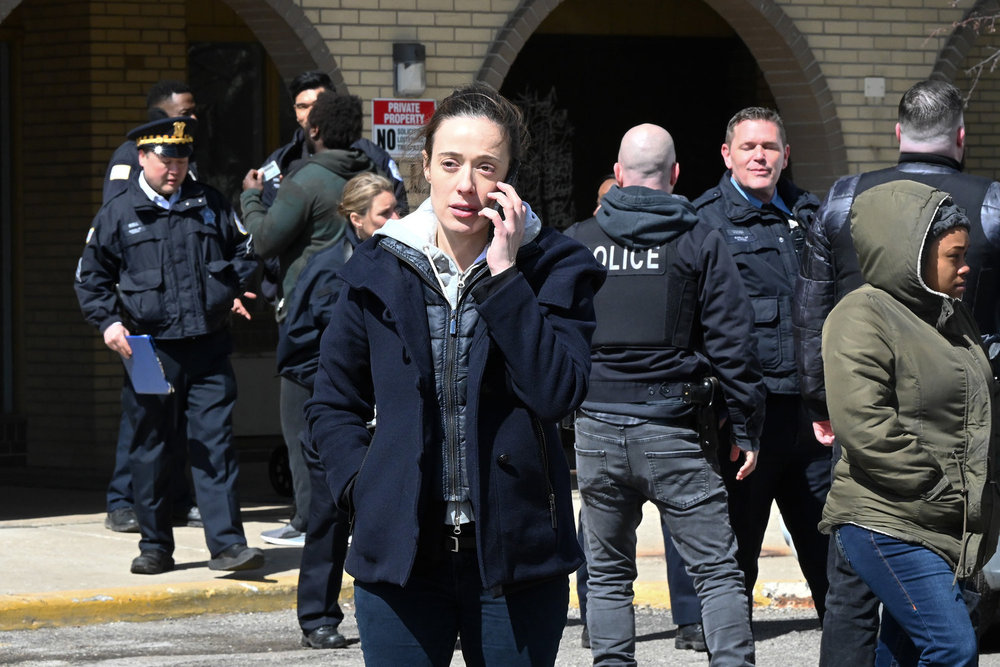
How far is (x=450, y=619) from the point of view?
3.54 metres

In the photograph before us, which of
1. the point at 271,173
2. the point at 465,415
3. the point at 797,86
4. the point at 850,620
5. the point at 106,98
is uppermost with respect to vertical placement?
the point at 797,86

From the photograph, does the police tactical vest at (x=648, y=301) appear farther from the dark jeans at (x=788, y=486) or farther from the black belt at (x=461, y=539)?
the black belt at (x=461, y=539)

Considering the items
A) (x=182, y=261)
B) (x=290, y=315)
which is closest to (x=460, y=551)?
(x=290, y=315)

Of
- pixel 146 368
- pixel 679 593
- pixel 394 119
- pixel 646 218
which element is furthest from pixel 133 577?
pixel 394 119

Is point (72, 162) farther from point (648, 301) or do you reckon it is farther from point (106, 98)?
point (648, 301)

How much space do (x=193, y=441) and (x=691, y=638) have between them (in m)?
2.46

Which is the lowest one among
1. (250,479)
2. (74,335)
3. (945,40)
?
(250,479)

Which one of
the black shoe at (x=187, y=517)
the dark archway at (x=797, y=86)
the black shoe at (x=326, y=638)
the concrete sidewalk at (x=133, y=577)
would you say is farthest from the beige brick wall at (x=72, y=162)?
the black shoe at (x=326, y=638)

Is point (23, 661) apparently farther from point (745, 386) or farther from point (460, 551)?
point (460, 551)

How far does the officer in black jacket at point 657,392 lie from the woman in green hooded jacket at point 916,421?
0.97 metres

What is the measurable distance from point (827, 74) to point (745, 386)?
6.74 metres

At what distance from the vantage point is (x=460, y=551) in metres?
3.47

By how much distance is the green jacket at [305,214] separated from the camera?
7.76 m

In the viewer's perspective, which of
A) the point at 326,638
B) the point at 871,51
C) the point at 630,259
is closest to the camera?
the point at 630,259
